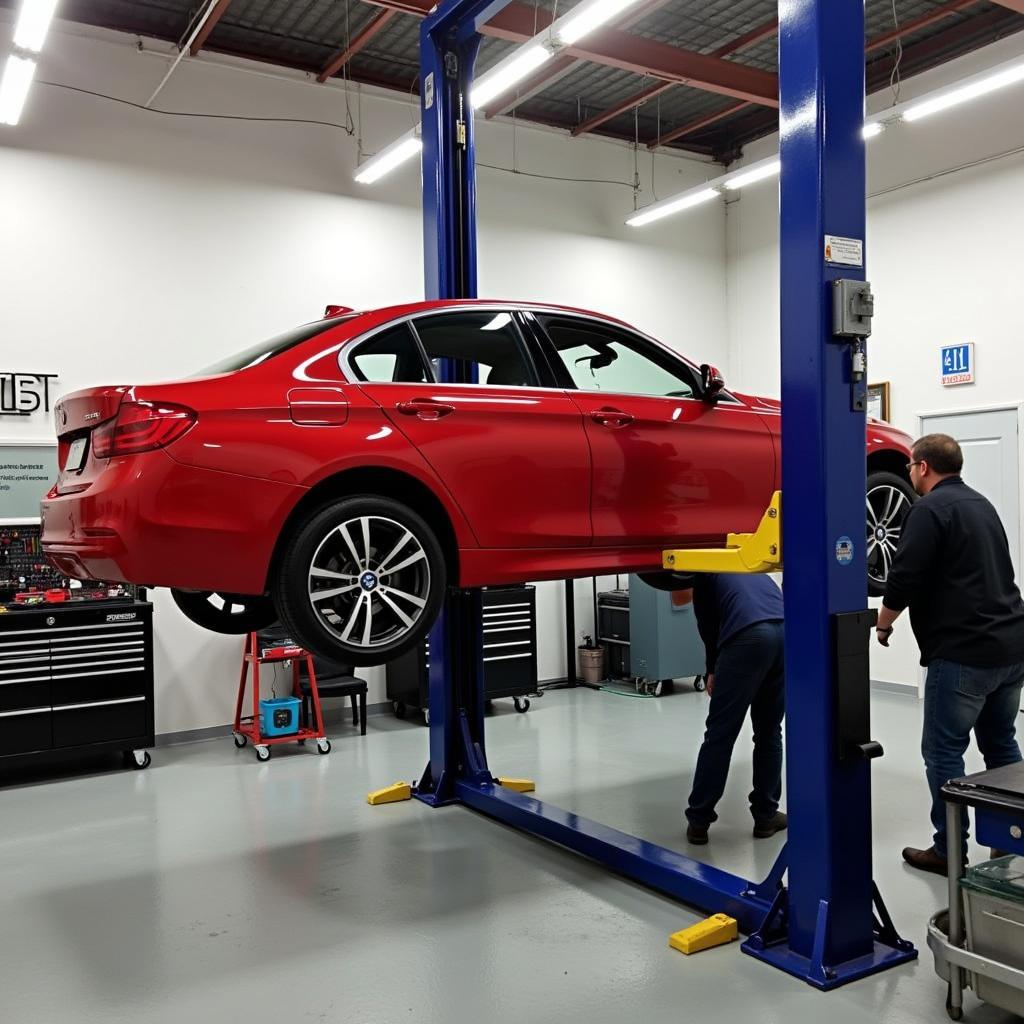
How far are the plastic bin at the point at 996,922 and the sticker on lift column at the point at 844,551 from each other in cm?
90

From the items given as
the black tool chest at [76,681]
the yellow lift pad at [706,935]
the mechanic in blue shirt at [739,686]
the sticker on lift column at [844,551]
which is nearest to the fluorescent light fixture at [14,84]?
the black tool chest at [76,681]

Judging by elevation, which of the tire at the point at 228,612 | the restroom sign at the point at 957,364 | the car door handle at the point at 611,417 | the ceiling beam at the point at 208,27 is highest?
the ceiling beam at the point at 208,27

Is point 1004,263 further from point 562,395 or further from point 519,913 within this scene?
point 519,913

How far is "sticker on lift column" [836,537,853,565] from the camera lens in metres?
2.92

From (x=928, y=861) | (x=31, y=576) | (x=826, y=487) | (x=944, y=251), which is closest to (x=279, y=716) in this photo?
(x=31, y=576)

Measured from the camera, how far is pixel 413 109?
741 centimetres

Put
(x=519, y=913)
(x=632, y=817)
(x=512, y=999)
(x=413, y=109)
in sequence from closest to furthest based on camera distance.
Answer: (x=512, y=999)
(x=519, y=913)
(x=632, y=817)
(x=413, y=109)

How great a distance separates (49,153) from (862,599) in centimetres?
550

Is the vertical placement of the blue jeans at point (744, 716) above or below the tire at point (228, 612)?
below

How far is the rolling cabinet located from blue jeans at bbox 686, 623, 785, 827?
282 centimetres

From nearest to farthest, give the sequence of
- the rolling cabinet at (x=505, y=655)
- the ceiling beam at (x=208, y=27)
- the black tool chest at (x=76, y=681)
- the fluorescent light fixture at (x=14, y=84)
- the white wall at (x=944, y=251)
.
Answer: the fluorescent light fixture at (x=14, y=84) → the black tool chest at (x=76, y=681) → the ceiling beam at (x=208, y=27) → the white wall at (x=944, y=251) → the rolling cabinet at (x=505, y=655)

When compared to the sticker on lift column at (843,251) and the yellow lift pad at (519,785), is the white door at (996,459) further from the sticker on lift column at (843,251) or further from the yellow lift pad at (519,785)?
the sticker on lift column at (843,251)

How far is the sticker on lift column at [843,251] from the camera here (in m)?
2.87

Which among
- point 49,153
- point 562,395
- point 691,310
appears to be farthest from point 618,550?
point 691,310
